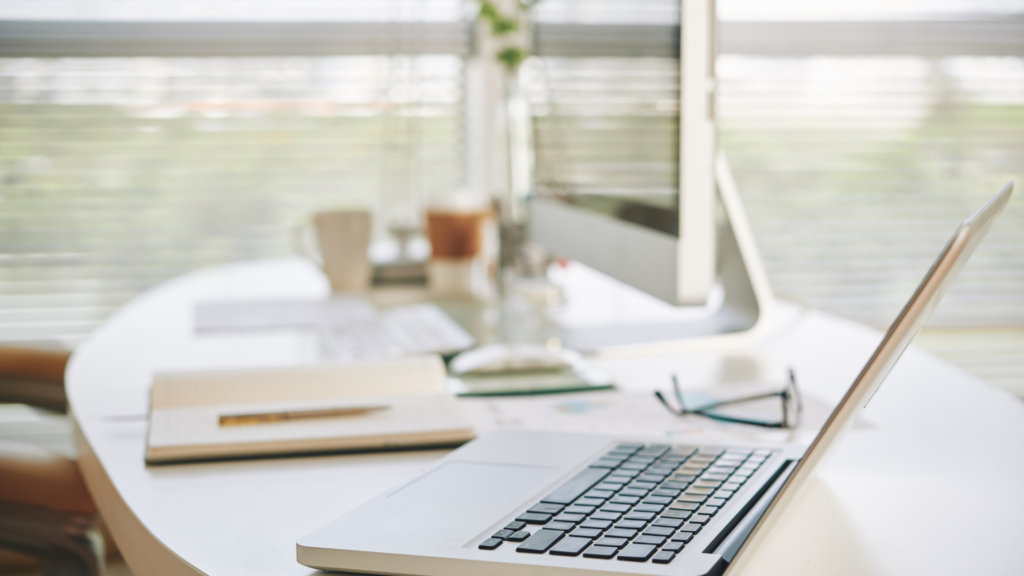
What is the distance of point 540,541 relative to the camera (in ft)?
1.46

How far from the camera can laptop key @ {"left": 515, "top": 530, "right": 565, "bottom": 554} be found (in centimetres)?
44

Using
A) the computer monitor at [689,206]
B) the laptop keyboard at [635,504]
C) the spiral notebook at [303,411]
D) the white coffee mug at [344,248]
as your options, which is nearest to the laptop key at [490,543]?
the laptop keyboard at [635,504]

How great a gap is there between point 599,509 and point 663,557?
7 cm

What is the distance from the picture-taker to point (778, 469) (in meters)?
0.57

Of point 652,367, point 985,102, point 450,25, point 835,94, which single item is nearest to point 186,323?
point 652,367

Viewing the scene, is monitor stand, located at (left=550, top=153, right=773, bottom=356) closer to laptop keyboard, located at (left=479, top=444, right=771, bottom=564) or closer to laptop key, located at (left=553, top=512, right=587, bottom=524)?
laptop keyboard, located at (left=479, top=444, right=771, bottom=564)

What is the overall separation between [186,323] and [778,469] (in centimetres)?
93

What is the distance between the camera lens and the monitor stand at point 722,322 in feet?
3.56

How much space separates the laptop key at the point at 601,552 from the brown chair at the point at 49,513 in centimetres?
69

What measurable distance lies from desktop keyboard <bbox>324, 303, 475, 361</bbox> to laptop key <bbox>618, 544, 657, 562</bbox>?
0.62 m

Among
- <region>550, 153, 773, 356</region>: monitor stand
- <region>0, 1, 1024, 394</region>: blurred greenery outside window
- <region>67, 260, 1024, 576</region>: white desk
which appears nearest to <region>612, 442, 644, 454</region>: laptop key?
<region>67, 260, 1024, 576</region>: white desk

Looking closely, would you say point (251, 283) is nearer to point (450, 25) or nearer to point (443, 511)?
point (450, 25)

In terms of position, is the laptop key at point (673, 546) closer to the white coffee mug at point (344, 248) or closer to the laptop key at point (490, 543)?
the laptop key at point (490, 543)

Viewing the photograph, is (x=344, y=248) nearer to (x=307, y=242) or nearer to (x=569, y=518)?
(x=307, y=242)
